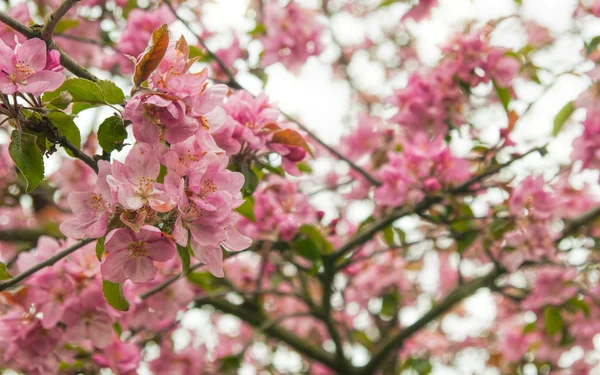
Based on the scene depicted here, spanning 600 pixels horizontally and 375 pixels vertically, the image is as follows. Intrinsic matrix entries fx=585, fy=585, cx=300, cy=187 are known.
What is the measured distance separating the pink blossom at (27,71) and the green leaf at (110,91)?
0.06m

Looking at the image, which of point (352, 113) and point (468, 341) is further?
A: point (352, 113)

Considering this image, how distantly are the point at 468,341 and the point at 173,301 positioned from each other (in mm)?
2650

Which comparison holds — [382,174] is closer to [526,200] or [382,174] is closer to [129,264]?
[526,200]

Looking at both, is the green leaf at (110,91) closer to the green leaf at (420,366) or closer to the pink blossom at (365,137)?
the pink blossom at (365,137)

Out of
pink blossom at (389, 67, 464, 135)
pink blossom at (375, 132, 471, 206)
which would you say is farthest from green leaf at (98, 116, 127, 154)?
→ pink blossom at (389, 67, 464, 135)

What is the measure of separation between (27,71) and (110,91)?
13 centimetres

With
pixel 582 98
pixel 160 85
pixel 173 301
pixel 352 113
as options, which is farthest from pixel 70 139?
pixel 352 113

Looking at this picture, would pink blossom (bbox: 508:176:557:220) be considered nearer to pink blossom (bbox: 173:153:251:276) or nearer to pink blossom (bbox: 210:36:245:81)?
pink blossom (bbox: 173:153:251:276)

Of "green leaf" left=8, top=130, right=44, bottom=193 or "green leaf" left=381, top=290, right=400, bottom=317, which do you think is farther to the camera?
"green leaf" left=381, top=290, right=400, bottom=317

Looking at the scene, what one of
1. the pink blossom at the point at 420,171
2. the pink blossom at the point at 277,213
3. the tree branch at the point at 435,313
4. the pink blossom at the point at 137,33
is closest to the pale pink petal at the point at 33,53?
the pink blossom at the point at 277,213

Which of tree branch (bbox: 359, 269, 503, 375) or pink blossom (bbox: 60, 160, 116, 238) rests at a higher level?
pink blossom (bbox: 60, 160, 116, 238)

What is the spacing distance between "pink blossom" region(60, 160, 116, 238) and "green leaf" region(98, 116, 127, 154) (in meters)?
0.09

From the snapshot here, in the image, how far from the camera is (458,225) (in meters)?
2.00

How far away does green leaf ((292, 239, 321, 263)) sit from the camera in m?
1.70
